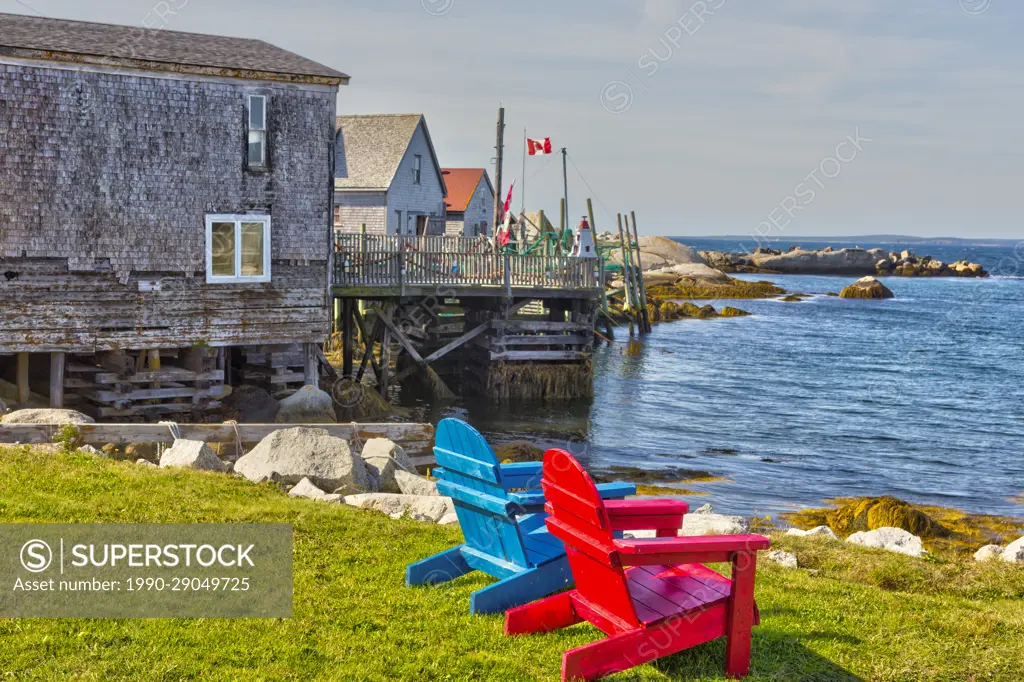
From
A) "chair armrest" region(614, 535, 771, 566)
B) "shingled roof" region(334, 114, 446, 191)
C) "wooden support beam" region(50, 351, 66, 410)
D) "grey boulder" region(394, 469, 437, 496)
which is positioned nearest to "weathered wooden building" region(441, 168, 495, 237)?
"shingled roof" region(334, 114, 446, 191)

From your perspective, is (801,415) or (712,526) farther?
(801,415)

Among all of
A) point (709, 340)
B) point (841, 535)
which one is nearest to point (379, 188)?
point (709, 340)

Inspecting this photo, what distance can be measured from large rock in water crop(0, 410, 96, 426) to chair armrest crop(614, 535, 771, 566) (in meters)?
10.5

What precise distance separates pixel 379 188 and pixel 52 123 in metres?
28.8

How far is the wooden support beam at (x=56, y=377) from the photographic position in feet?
67.6

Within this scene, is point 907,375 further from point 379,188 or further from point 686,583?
point 686,583

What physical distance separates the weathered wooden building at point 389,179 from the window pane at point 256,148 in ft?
82.5

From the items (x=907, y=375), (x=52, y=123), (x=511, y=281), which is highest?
(x=52, y=123)

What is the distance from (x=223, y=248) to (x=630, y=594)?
16277 millimetres

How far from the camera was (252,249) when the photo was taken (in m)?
21.8

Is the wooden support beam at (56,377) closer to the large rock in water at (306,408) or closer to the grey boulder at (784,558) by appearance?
the large rock in water at (306,408)

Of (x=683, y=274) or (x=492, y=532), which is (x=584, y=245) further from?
(x=683, y=274)

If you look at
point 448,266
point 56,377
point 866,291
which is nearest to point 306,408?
point 56,377

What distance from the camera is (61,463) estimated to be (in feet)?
38.8
